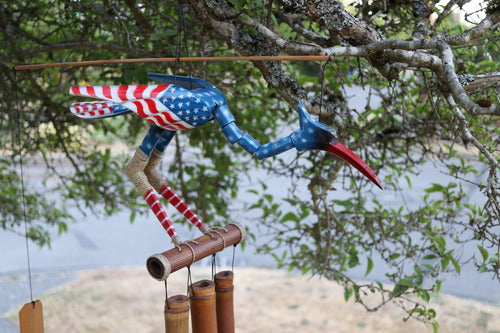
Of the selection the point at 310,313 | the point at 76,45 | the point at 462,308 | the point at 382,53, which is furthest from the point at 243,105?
the point at 462,308

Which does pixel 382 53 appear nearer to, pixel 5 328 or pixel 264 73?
pixel 264 73

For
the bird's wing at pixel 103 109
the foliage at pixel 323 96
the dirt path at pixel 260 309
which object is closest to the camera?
the bird's wing at pixel 103 109

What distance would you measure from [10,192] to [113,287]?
1.96 metres

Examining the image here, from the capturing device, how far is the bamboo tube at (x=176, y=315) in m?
1.23

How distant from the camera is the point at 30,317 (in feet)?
4.60

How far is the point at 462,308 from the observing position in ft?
13.1

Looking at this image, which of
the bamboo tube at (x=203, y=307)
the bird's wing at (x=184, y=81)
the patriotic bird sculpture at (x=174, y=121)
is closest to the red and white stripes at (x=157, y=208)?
the patriotic bird sculpture at (x=174, y=121)

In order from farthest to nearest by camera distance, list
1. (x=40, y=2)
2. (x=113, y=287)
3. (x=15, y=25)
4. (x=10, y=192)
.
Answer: (x=113, y=287)
(x=10, y=192)
(x=40, y=2)
(x=15, y=25)

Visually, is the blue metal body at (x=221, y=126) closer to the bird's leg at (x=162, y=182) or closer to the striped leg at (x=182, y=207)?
the bird's leg at (x=162, y=182)

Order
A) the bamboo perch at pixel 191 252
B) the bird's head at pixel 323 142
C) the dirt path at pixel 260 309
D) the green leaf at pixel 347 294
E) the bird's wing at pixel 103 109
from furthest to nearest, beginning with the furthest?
1. the dirt path at pixel 260 309
2. the green leaf at pixel 347 294
3. the bird's wing at pixel 103 109
4. the bamboo perch at pixel 191 252
5. the bird's head at pixel 323 142

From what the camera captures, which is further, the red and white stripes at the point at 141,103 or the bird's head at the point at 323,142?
the red and white stripes at the point at 141,103

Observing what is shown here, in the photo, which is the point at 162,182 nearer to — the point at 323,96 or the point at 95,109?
the point at 95,109

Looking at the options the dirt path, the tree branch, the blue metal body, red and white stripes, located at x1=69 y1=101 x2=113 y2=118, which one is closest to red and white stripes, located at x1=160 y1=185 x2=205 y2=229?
the blue metal body

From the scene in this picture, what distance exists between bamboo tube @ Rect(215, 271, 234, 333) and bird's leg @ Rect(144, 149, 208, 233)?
12cm
